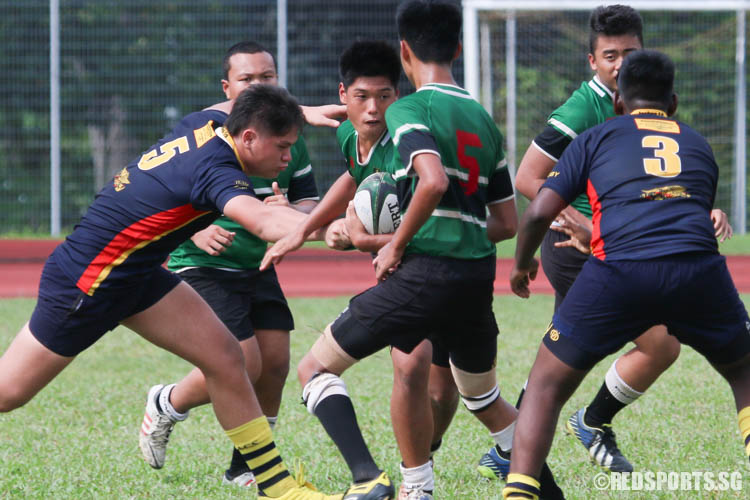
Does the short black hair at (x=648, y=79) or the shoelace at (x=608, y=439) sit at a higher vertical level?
the short black hair at (x=648, y=79)

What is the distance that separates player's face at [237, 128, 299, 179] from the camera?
163 inches

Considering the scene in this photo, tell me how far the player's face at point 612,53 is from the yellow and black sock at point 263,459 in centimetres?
246

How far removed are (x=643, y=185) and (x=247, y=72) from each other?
2.60 metres

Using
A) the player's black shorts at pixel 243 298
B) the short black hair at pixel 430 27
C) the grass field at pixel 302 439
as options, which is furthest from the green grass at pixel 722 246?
the short black hair at pixel 430 27

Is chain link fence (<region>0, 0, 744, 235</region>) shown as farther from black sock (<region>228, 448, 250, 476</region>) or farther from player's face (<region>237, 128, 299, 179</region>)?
player's face (<region>237, 128, 299, 179</region>)

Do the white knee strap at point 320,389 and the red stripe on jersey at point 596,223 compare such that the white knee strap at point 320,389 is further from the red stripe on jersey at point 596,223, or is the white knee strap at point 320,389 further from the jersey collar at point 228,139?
the red stripe on jersey at point 596,223

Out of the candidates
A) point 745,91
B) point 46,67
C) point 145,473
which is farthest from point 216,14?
point 145,473

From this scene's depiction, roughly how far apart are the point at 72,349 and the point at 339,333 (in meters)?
1.18

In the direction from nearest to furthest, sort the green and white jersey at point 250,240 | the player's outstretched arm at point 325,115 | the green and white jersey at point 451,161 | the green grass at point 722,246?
the green and white jersey at point 451,161 → the player's outstretched arm at point 325,115 → the green and white jersey at point 250,240 → the green grass at point 722,246

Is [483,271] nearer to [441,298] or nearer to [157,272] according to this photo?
[441,298]

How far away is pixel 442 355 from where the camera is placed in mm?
4898

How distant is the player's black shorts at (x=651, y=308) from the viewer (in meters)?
3.78

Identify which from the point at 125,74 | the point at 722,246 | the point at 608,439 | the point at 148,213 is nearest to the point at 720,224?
the point at 608,439

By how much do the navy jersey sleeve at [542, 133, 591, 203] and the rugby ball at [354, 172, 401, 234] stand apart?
0.63 meters
